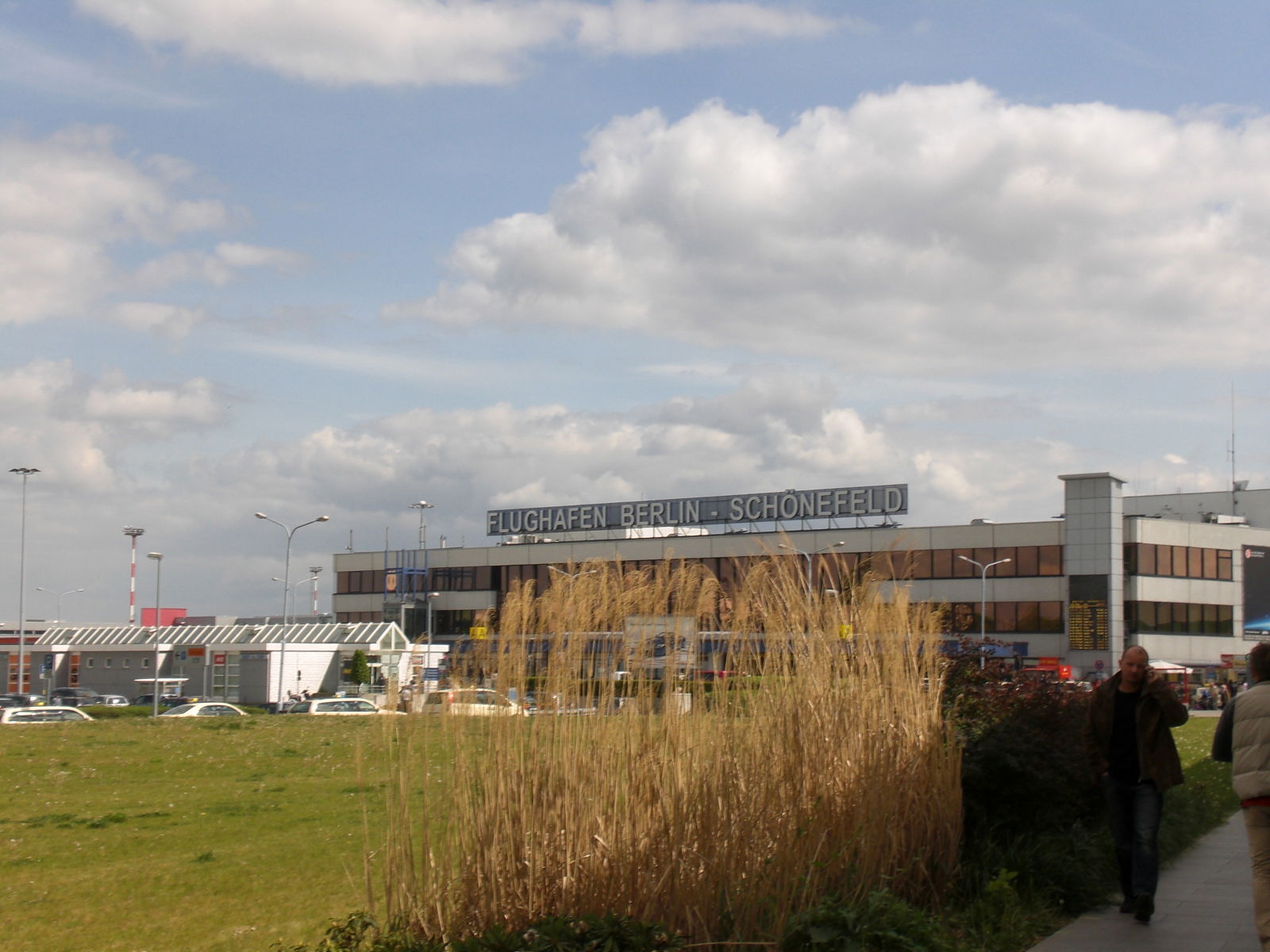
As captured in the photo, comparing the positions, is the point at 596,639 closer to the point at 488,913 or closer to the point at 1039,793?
the point at 488,913

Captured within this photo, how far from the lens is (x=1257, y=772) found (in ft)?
23.9

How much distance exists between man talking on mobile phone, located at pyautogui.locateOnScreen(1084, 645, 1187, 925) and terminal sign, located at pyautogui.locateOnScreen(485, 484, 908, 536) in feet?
216

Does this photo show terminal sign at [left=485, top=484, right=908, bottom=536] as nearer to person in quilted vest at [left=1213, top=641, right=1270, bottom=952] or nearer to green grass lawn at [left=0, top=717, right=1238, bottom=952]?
green grass lawn at [left=0, top=717, right=1238, bottom=952]

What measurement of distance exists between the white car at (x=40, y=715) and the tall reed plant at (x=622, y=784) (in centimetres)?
3466

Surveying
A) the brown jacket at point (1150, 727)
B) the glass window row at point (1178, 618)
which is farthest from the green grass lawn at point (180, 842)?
the glass window row at point (1178, 618)

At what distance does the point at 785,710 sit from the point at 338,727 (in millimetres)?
23826

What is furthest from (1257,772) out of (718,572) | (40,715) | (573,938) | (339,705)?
(718,572)

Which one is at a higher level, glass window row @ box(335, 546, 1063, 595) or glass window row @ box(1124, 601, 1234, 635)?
glass window row @ box(335, 546, 1063, 595)

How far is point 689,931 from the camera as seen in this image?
6.91m

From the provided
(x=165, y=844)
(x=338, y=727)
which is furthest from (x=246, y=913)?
(x=338, y=727)

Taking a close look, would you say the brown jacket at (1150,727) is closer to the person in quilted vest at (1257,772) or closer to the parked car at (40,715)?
the person in quilted vest at (1257,772)

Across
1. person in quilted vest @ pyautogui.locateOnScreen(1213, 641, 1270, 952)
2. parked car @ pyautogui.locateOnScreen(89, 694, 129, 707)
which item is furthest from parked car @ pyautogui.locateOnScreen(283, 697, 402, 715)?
person in quilted vest @ pyautogui.locateOnScreen(1213, 641, 1270, 952)

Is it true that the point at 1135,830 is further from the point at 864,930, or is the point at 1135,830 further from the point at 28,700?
the point at 28,700

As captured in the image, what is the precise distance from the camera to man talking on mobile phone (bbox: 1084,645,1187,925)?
8703mm
